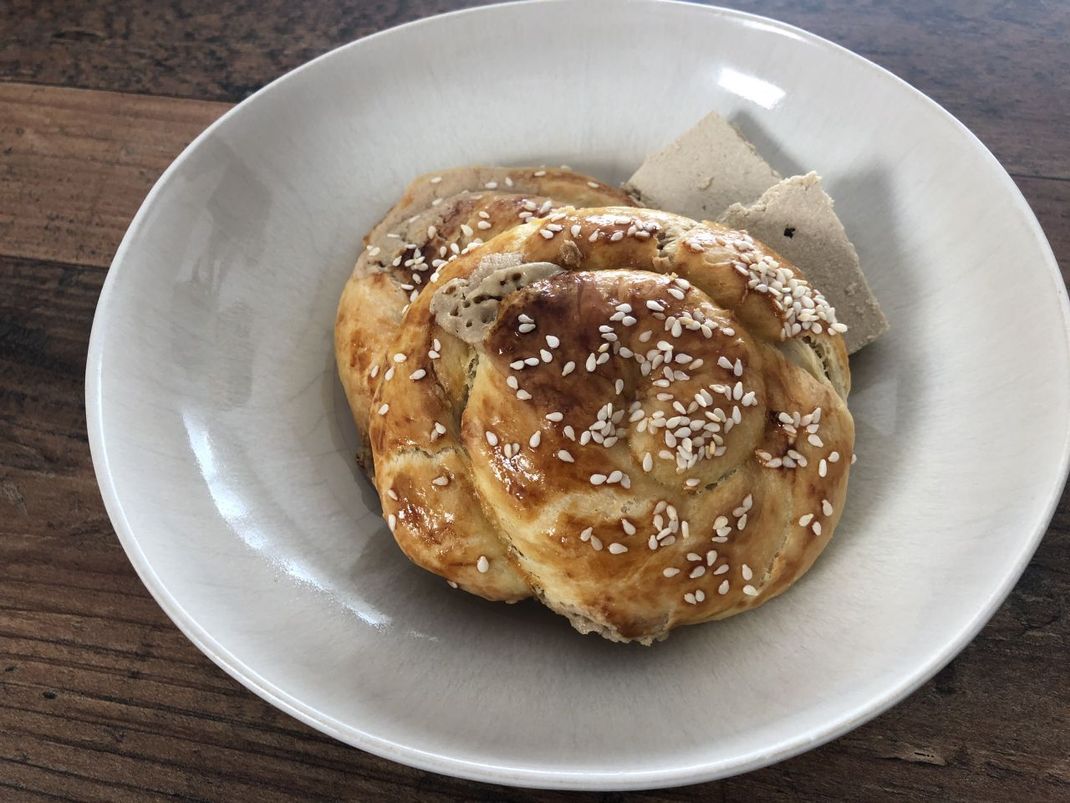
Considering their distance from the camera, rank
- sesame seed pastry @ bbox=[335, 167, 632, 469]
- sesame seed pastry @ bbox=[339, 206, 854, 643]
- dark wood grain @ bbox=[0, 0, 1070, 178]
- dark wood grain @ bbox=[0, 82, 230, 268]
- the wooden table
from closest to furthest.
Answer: sesame seed pastry @ bbox=[339, 206, 854, 643], the wooden table, sesame seed pastry @ bbox=[335, 167, 632, 469], dark wood grain @ bbox=[0, 82, 230, 268], dark wood grain @ bbox=[0, 0, 1070, 178]

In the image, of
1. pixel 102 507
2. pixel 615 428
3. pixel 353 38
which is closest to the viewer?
pixel 615 428

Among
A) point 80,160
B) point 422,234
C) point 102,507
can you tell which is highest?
point 422,234

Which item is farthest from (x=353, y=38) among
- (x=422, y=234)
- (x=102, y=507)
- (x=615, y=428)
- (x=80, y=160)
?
(x=615, y=428)

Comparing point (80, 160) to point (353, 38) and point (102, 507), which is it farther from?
point (102, 507)

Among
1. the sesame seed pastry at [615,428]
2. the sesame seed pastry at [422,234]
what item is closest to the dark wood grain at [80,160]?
the sesame seed pastry at [422,234]

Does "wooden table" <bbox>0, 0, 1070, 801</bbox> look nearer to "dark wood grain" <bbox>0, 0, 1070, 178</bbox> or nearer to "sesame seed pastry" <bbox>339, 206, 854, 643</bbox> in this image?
"dark wood grain" <bbox>0, 0, 1070, 178</bbox>

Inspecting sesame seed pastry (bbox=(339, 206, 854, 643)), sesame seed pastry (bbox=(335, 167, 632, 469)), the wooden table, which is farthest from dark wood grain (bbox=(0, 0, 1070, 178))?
sesame seed pastry (bbox=(339, 206, 854, 643))

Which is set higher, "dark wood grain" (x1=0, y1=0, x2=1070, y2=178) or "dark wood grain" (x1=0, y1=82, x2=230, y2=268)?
"dark wood grain" (x1=0, y1=0, x2=1070, y2=178)
